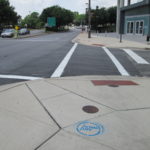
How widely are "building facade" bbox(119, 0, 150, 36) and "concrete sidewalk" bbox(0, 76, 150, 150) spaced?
24237mm

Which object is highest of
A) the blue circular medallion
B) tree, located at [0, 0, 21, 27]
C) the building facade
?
tree, located at [0, 0, 21, 27]

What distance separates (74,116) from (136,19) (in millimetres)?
31456

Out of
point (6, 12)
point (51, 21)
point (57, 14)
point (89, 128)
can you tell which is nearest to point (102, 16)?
point (51, 21)

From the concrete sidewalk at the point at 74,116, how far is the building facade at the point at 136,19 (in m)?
24.2

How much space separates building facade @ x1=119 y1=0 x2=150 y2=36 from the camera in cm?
2884

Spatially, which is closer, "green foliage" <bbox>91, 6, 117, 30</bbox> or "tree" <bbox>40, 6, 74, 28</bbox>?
"green foliage" <bbox>91, 6, 117, 30</bbox>

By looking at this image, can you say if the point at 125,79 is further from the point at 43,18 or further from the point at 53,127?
the point at 43,18

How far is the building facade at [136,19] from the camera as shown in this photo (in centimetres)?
2884

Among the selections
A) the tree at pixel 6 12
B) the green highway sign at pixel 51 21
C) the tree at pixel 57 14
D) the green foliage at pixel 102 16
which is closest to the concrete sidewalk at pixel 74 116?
the tree at pixel 6 12

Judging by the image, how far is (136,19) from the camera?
1283 inches

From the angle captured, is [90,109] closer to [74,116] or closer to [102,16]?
[74,116]

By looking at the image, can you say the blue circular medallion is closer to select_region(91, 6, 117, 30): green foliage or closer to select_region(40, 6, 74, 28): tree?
select_region(91, 6, 117, 30): green foliage

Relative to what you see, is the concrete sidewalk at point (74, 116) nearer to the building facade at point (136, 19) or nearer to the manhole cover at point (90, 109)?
the manhole cover at point (90, 109)

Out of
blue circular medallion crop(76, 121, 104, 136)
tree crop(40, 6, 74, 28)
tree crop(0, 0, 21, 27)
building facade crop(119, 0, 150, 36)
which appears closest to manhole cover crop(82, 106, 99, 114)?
blue circular medallion crop(76, 121, 104, 136)
